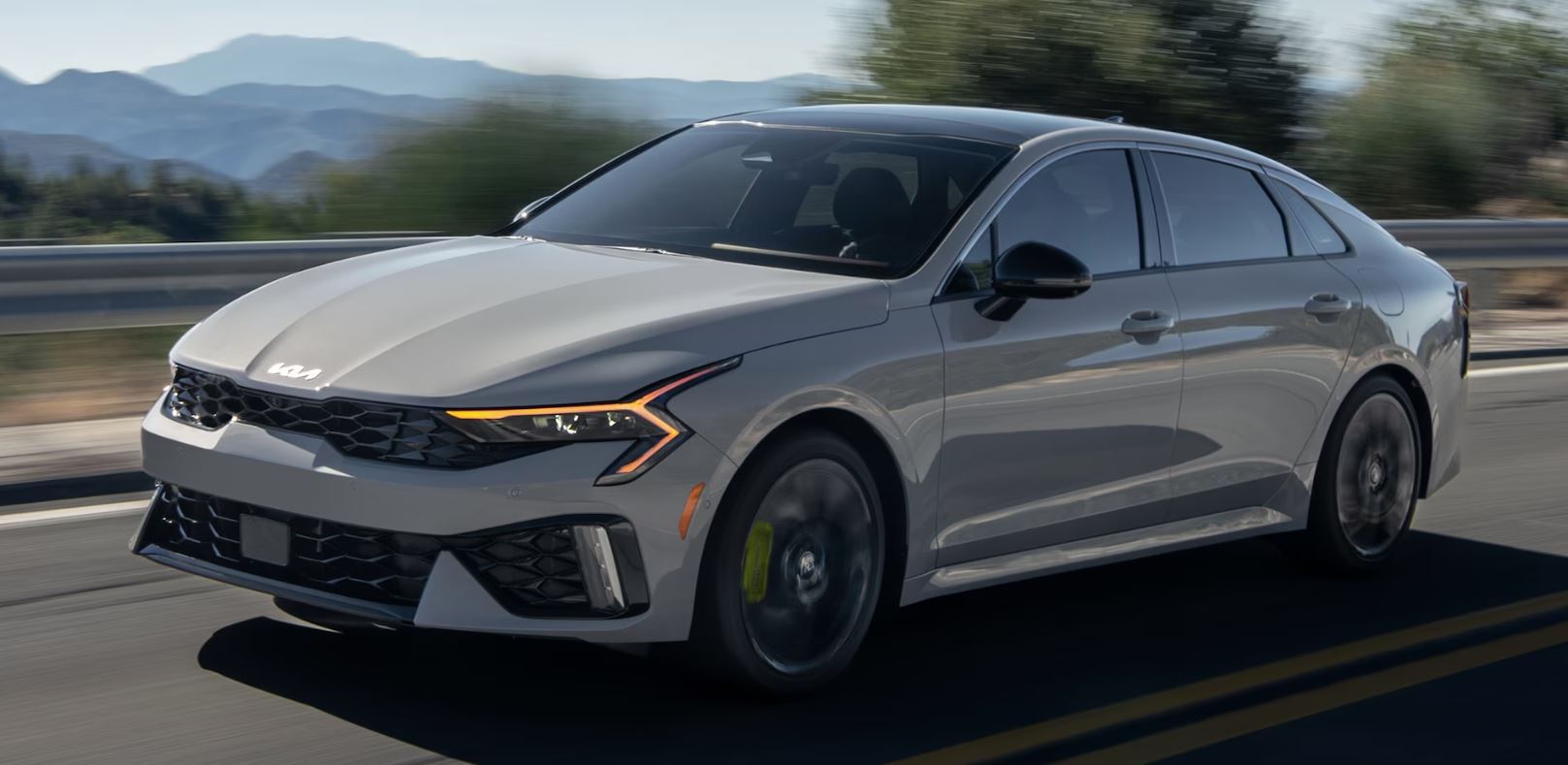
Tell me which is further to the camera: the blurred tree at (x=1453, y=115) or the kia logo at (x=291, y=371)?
the blurred tree at (x=1453, y=115)

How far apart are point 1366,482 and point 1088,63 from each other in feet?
43.5

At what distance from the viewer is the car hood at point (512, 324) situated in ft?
14.3

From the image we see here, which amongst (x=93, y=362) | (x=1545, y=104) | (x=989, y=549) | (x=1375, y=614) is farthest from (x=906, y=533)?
(x=1545, y=104)

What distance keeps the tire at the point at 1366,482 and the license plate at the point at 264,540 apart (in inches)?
145

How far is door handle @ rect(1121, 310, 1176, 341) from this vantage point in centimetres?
568

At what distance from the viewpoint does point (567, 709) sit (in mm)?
4715

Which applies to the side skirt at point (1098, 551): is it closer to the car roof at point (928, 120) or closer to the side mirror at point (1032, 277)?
the side mirror at point (1032, 277)

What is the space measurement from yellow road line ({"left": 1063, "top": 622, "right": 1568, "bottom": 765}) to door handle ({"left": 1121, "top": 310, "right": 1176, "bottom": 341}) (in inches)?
45.8

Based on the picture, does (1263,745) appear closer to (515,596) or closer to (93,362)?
(515,596)

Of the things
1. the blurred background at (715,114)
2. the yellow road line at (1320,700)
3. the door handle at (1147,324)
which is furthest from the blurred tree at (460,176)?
the yellow road line at (1320,700)

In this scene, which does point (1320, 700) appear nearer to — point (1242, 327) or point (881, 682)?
point (881, 682)

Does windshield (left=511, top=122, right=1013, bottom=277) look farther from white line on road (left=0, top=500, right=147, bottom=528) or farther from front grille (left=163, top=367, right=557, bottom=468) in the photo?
white line on road (left=0, top=500, right=147, bottom=528)

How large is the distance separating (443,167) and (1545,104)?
51.7 ft

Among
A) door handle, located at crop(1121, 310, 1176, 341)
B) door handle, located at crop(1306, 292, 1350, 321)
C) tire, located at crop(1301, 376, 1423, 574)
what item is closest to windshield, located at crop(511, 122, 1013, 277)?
door handle, located at crop(1121, 310, 1176, 341)
